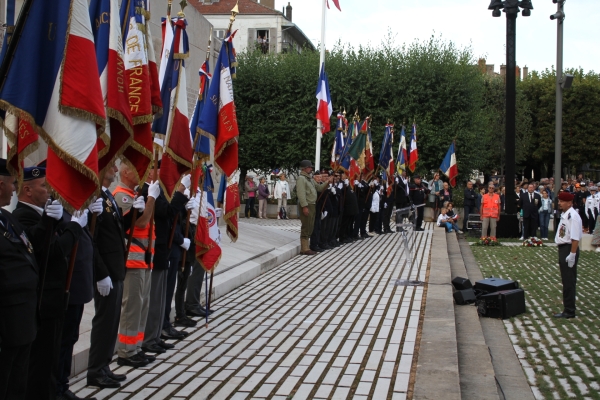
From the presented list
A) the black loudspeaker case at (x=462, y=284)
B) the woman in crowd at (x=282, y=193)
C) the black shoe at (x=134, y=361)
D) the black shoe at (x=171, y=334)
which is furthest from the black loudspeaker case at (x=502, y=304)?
the woman in crowd at (x=282, y=193)

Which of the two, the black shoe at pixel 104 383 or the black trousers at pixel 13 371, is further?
the black shoe at pixel 104 383

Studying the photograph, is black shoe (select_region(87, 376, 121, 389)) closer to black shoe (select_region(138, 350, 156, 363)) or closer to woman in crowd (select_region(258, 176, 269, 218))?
black shoe (select_region(138, 350, 156, 363))

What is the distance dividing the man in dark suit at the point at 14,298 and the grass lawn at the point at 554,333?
4458mm

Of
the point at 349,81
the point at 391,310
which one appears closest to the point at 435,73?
the point at 349,81

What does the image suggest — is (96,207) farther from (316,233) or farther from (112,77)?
(316,233)

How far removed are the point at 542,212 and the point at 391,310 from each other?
48.0 feet

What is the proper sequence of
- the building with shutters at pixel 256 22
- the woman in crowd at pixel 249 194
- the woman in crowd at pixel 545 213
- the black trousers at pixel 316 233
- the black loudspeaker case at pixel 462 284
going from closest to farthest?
the black loudspeaker case at pixel 462 284 → the black trousers at pixel 316 233 → the woman in crowd at pixel 545 213 → the woman in crowd at pixel 249 194 → the building with shutters at pixel 256 22

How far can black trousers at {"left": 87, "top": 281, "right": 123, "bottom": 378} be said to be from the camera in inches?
Answer: 246

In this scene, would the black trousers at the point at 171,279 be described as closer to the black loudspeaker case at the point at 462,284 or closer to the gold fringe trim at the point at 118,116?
the gold fringe trim at the point at 118,116

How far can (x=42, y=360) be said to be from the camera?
4.95 metres

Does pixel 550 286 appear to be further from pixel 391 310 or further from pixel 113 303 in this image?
pixel 113 303

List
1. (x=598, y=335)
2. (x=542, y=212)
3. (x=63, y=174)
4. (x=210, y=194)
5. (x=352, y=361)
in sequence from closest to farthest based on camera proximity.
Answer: (x=63, y=174)
(x=352, y=361)
(x=598, y=335)
(x=210, y=194)
(x=542, y=212)

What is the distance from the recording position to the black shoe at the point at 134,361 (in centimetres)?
688

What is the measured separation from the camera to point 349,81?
34.8 metres
